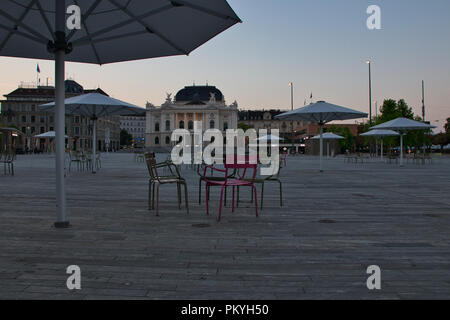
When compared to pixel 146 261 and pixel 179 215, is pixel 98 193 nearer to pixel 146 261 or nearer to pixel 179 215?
pixel 179 215

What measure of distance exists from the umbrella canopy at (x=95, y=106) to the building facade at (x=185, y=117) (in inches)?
3074

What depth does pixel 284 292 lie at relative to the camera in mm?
2414

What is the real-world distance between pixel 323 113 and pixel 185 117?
82.7 metres

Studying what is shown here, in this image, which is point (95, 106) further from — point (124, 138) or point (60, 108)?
point (124, 138)

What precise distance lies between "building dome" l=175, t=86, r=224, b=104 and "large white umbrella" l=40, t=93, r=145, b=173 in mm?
90792

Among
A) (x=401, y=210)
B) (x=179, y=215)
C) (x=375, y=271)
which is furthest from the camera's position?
(x=401, y=210)

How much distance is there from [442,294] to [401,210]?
374 cm

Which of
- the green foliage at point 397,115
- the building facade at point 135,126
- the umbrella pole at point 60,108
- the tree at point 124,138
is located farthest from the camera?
the building facade at point 135,126

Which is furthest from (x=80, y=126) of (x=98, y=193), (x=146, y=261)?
(x=146, y=261)

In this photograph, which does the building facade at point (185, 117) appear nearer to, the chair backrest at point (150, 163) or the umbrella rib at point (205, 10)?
the chair backrest at point (150, 163)

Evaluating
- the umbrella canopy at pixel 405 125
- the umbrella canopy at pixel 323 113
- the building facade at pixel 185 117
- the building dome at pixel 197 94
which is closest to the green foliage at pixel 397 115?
the umbrella canopy at pixel 405 125

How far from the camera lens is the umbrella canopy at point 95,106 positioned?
13.4 metres

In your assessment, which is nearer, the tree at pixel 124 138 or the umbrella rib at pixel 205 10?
the umbrella rib at pixel 205 10

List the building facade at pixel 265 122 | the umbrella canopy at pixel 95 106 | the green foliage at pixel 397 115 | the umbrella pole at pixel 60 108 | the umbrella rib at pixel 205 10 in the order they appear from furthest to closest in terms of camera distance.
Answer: the building facade at pixel 265 122 < the green foliage at pixel 397 115 < the umbrella canopy at pixel 95 106 < the umbrella pole at pixel 60 108 < the umbrella rib at pixel 205 10
